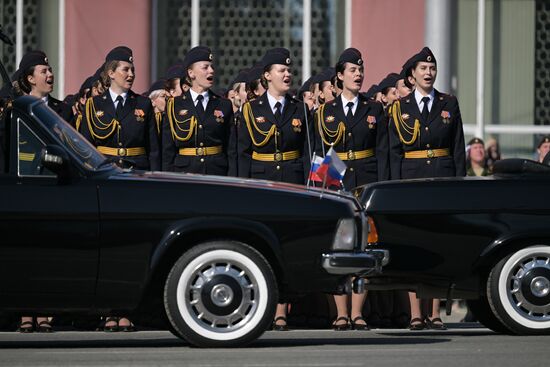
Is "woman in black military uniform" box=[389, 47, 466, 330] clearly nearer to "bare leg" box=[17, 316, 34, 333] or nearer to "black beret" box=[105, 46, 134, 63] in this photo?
"black beret" box=[105, 46, 134, 63]

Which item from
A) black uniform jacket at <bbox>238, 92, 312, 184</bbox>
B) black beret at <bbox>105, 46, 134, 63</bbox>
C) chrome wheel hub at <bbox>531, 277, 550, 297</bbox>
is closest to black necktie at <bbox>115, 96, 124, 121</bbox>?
black beret at <bbox>105, 46, 134, 63</bbox>

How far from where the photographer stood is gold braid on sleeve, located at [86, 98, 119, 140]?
1490 centimetres

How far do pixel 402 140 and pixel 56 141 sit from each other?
4584 mm

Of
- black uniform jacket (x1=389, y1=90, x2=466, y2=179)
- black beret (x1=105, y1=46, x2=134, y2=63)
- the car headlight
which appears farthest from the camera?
black uniform jacket (x1=389, y1=90, x2=466, y2=179)

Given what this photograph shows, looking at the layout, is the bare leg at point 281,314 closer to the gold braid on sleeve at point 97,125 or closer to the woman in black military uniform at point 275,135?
the woman in black military uniform at point 275,135

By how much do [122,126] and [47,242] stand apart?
3.82 m

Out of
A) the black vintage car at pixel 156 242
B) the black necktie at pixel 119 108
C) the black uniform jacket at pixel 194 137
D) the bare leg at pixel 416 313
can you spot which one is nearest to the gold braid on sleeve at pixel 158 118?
the black uniform jacket at pixel 194 137

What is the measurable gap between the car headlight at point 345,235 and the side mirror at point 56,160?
1.81 metres

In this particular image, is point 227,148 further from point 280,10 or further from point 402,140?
point 280,10

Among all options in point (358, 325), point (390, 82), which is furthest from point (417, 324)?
point (390, 82)

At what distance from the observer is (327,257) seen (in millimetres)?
Result: 11414

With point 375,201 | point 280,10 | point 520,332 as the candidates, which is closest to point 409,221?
point 375,201

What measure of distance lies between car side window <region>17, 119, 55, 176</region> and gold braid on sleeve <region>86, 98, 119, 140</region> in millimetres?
3441

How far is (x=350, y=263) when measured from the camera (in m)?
11.4
